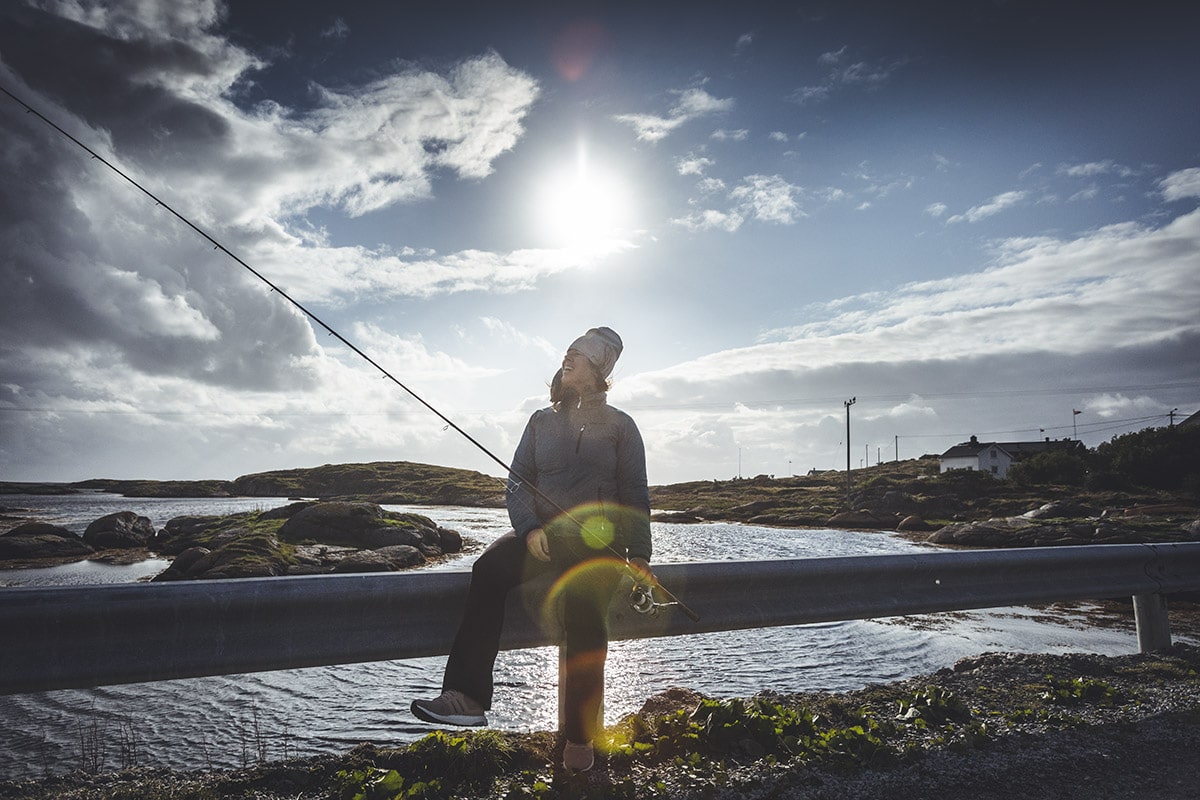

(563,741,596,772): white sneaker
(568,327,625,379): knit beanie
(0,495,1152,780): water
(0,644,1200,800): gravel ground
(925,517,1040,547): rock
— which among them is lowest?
(925,517,1040,547): rock

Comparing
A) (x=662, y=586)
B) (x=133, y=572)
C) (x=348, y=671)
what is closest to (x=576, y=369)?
(x=662, y=586)

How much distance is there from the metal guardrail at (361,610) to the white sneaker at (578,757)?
541 millimetres

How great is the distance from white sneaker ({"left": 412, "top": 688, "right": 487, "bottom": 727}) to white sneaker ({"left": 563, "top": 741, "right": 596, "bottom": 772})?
1.18 ft

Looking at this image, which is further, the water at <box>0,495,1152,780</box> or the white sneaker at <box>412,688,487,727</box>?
the water at <box>0,495,1152,780</box>

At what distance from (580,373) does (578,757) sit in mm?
1786

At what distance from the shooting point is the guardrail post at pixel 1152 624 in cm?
501

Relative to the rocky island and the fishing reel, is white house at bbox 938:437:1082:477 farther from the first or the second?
the fishing reel

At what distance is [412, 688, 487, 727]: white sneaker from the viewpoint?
2.78 m

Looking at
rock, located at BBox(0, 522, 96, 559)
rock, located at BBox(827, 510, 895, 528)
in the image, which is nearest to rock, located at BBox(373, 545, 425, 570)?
rock, located at BBox(0, 522, 96, 559)

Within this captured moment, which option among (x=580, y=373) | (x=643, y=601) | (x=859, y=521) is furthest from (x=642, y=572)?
Result: (x=859, y=521)

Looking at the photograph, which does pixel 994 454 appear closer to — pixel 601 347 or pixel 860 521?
pixel 860 521

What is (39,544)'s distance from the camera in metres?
19.6

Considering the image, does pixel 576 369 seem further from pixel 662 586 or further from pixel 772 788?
pixel 772 788

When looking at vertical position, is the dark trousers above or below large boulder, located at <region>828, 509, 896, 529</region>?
above
